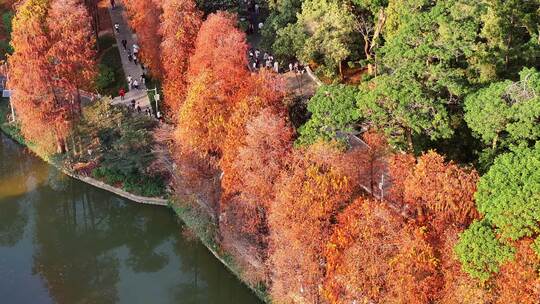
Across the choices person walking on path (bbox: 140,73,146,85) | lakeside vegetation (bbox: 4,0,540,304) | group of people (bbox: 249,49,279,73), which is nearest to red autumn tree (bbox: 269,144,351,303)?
lakeside vegetation (bbox: 4,0,540,304)

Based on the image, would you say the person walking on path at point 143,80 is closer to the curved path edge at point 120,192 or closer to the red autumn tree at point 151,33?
the red autumn tree at point 151,33

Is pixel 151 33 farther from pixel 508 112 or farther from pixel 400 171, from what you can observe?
pixel 508 112

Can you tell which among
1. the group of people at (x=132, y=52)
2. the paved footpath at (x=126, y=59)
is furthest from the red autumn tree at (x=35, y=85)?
the group of people at (x=132, y=52)

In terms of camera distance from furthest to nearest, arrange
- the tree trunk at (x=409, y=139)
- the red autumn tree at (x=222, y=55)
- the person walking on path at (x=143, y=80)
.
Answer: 1. the person walking on path at (x=143, y=80)
2. the red autumn tree at (x=222, y=55)
3. the tree trunk at (x=409, y=139)

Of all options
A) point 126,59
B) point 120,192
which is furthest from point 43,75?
point 126,59

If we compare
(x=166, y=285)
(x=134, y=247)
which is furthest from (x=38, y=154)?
(x=166, y=285)

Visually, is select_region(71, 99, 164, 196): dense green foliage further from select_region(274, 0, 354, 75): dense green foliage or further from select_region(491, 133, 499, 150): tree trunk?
select_region(491, 133, 499, 150): tree trunk
